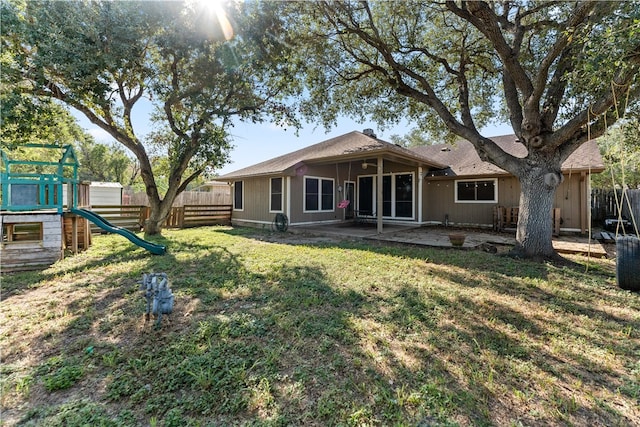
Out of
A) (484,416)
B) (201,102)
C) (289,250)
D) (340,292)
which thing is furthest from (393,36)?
(484,416)

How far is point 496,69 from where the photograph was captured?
818 centimetres

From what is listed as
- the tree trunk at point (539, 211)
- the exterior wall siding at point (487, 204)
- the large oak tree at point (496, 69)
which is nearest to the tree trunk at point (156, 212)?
the large oak tree at point (496, 69)

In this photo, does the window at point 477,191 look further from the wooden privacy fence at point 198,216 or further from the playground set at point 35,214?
the playground set at point 35,214

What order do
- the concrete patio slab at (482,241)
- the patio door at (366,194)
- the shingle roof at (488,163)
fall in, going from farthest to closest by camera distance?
the patio door at (366,194) < the shingle roof at (488,163) < the concrete patio slab at (482,241)

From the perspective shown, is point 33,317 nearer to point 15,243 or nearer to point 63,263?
point 63,263

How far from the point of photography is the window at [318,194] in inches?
A: 430

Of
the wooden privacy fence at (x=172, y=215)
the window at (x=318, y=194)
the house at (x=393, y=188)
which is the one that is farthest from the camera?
the window at (x=318, y=194)

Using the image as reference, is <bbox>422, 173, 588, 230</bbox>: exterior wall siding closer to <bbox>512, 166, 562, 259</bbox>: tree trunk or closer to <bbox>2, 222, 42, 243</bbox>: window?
<bbox>512, 166, 562, 259</bbox>: tree trunk

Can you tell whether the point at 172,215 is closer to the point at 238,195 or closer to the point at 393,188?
the point at 238,195

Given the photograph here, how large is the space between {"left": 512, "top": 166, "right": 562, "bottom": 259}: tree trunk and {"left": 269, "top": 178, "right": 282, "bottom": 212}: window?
299 inches

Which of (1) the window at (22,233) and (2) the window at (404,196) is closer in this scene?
(1) the window at (22,233)

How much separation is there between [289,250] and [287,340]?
4.29 meters

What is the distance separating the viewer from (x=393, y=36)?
7844 mm

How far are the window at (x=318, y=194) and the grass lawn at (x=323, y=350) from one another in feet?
20.7
